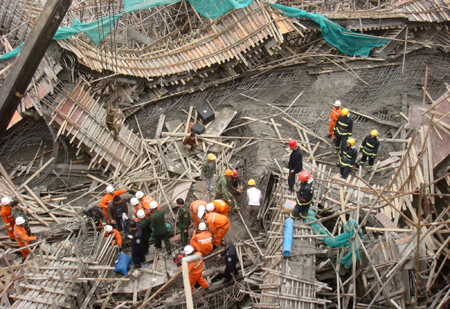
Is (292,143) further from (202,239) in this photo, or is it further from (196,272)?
(196,272)

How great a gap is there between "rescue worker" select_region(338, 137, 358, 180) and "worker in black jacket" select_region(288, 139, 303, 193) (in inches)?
75.3

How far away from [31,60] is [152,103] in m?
8.58

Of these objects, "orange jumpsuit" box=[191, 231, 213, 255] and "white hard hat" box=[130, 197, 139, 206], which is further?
"white hard hat" box=[130, 197, 139, 206]

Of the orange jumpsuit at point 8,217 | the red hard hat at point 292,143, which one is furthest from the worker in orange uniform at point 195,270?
the orange jumpsuit at point 8,217

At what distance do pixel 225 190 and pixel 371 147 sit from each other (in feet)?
14.7

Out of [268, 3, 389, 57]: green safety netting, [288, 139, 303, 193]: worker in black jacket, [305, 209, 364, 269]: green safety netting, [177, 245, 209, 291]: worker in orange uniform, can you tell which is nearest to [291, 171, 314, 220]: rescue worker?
[305, 209, 364, 269]: green safety netting

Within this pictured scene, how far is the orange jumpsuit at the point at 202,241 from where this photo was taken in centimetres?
986

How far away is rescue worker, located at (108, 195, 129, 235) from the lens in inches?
430

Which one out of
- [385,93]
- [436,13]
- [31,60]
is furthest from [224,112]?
[436,13]

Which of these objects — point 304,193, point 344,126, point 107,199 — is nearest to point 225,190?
point 304,193

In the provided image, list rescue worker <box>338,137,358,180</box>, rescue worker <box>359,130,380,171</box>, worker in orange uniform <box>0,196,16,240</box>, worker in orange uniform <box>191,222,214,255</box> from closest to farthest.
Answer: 1. worker in orange uniform <box>191,222,214,255</box>
2. worker in orange uniform <box>0,196,16,240</box>
3. rescue worker <box>338,137,358,180</box>
4. rescue worker <box>359,130,380,171</box>

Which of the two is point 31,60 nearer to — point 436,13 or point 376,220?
point 376,220

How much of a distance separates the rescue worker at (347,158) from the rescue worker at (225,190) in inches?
128

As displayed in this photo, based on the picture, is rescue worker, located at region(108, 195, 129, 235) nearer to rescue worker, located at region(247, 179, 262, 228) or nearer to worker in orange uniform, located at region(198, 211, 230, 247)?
worker in orange uniform, located at region(198, 211, 230, 247)
